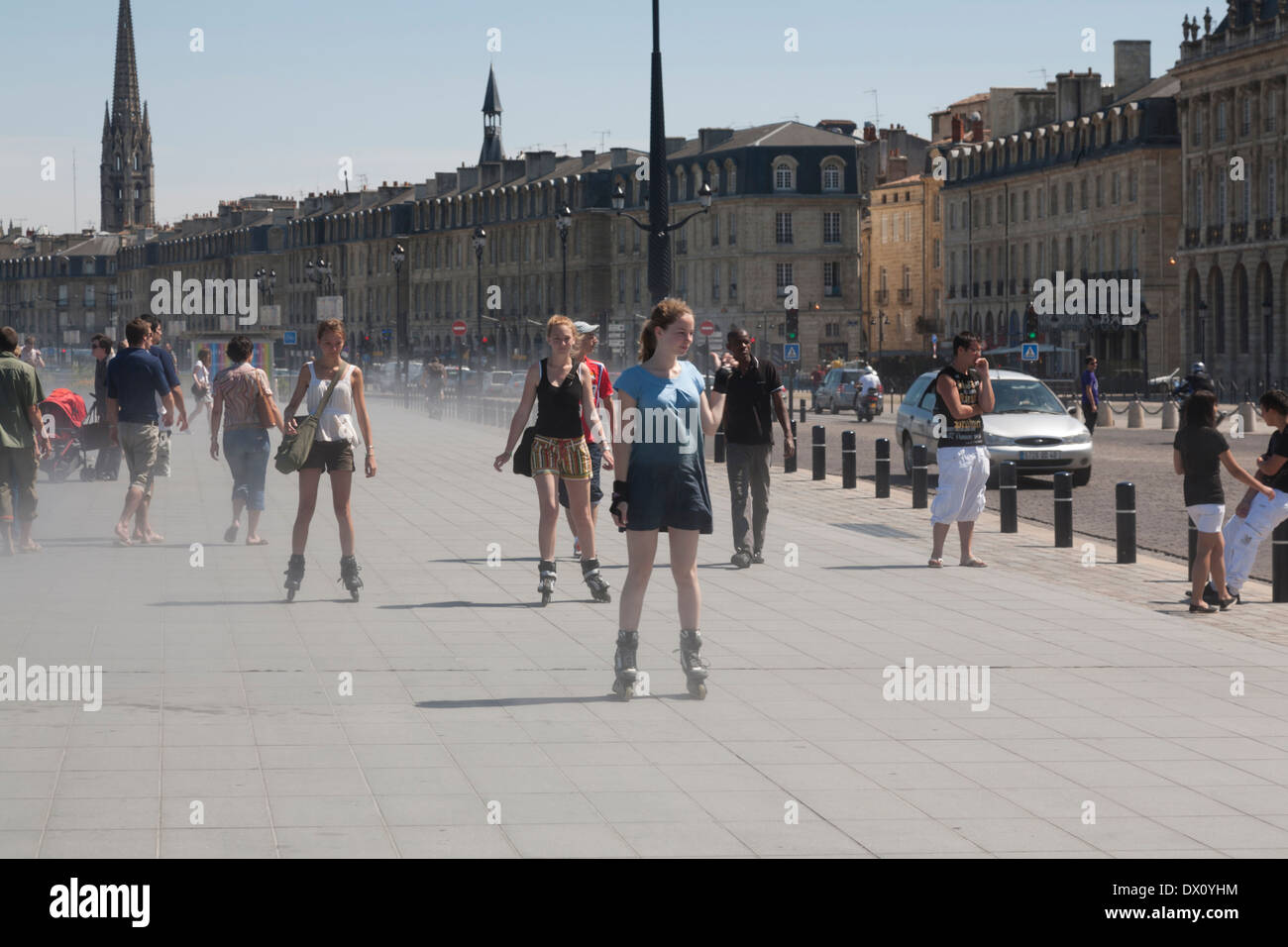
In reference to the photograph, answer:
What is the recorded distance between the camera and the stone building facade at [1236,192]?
7294 centimetres

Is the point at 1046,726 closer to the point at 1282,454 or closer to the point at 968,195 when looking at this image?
the point at 1282,454

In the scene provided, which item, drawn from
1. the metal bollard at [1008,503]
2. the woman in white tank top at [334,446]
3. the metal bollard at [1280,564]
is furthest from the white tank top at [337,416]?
the metal bollard at [1008,503]

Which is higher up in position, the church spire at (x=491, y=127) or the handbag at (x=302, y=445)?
the church spire at (x=491, y=127)

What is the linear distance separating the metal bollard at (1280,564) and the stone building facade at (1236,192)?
5969cm

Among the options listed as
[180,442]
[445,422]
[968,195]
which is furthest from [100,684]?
[968,195]

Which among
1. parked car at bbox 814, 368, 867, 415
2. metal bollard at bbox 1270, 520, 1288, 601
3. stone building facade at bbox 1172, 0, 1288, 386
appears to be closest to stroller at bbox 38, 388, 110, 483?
metal bollard at bbox 1270, 520, 1288, 601

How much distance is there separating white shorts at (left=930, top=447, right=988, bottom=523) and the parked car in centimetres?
4176

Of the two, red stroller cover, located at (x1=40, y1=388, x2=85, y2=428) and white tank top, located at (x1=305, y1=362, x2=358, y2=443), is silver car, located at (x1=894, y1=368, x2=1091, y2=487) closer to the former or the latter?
red stroller cover, located at (x1=40, y1=388, x2=85, y2=428)

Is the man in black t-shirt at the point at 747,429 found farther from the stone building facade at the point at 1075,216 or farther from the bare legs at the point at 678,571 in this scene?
the stone building facade at the point at 1075,216

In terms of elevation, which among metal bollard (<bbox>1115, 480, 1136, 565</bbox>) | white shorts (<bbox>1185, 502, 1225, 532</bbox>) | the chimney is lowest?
metal bollard (<bbox>1115, 480, 1136, 565</bbox>)

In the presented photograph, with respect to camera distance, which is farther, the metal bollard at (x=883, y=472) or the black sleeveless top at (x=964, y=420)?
the metal bollard at (x=883, y=472)

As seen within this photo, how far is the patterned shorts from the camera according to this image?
41.2 ft

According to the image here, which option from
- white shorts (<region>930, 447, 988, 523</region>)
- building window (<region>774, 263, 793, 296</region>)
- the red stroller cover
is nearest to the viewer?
white shorts (<region>930, 447, 988, 523</region>)

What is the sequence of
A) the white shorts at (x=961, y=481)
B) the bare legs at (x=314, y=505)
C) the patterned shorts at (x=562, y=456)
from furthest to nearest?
1. the white shorts at (x=961, y=481)
2. the patterned shorts at (x=562, y=456)
3. the bare legs at (x=314, y=505)
